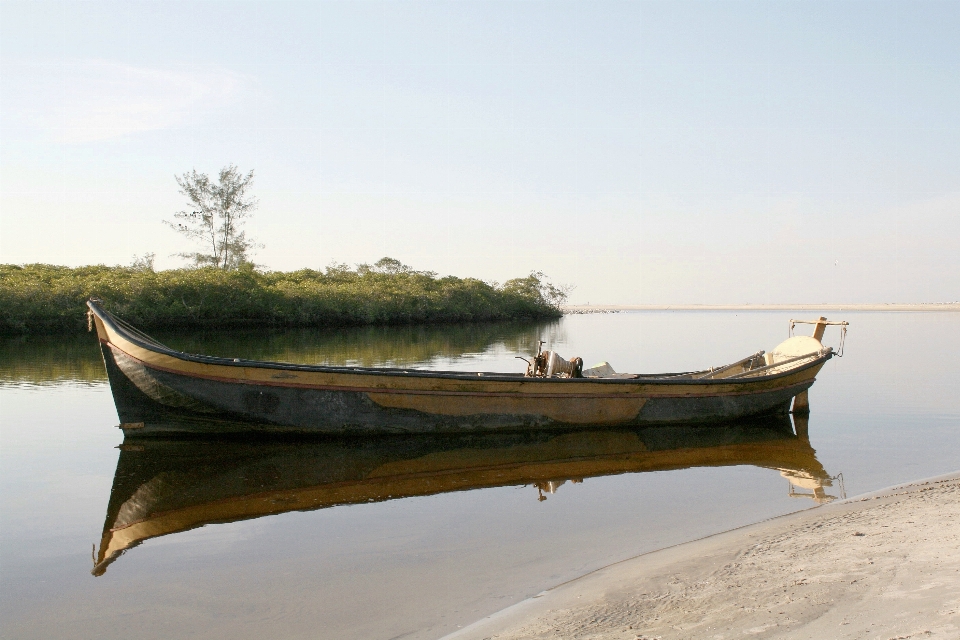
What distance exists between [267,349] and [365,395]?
16751 millimetres

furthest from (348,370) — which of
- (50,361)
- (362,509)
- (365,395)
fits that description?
(50,361)

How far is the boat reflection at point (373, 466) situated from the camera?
7.44 m

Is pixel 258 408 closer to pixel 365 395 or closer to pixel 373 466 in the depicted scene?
pixel 365 395

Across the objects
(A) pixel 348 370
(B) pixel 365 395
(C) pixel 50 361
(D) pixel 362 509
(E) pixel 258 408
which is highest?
(A) pixel 348 370

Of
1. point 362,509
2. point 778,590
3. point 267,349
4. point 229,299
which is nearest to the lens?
point 778,590

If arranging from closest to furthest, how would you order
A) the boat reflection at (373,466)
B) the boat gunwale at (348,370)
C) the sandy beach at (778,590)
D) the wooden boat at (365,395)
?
the sandy beach at (778,590) < the boat reflection at (373,466) < the boat gunwale at (348,370) < the wooden boat at (365,395)

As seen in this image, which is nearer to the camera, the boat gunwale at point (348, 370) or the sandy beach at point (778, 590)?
the sandy beach at point (778, 590)

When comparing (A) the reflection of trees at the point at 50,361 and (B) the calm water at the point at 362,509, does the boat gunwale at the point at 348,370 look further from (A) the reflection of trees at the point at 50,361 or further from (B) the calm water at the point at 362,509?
(A) the reflection of trees at the point at 50,361

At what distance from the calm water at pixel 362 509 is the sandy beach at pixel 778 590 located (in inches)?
19.1

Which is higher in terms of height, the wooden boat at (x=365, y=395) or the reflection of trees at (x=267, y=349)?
the wooden boat at (x=365, y=395)

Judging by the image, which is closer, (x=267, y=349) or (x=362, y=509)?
(x=362, y=509)

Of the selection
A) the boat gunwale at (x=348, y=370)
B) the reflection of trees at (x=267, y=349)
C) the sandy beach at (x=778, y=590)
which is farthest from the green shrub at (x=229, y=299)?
the sandy beach at (x=778, y=590)

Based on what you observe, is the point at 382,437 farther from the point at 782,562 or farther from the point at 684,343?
the point at 684,343

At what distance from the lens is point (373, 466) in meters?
9.31
